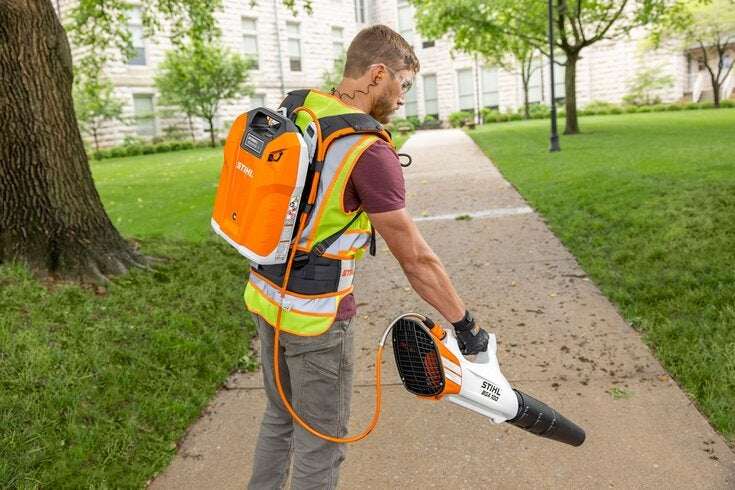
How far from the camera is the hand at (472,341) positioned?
2.23 meters

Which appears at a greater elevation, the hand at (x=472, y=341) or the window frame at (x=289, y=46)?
the window frame at (x=289, y=46)

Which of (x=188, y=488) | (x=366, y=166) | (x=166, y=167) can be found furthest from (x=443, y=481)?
(x=166, y=167)

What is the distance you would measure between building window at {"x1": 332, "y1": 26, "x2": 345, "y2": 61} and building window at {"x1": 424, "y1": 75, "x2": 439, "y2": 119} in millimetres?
6322

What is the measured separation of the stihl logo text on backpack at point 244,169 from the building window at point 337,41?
40258 mm

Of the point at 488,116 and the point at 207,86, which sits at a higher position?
the point at 207,86

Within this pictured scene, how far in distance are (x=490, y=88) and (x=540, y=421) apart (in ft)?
135

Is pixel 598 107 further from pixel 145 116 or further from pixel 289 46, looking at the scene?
pixel 145 116

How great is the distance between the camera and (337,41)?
41094mm

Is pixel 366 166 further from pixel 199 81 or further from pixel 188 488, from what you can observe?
pixel 199 81

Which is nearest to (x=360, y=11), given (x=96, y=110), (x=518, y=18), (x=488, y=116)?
(x=488, y=116)

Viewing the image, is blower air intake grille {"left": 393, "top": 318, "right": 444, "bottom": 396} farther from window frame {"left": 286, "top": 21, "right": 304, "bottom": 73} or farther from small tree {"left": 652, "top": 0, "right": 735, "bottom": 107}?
window frame {"left": 286, "top": 21, "right": 304, "bottom": 73}

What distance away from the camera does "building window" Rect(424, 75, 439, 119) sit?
43.0m

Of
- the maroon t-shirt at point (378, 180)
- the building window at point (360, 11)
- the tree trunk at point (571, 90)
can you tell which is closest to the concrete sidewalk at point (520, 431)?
the maroon t-shirt at point (378, 180)

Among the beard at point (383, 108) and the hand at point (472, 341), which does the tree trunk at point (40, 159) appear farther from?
the hand at point (472, 341)
